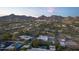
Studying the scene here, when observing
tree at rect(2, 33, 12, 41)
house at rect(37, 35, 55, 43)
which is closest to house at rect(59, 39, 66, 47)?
house at rect(37, 35, 55, 43)

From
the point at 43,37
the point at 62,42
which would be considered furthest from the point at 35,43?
the point at 62,42

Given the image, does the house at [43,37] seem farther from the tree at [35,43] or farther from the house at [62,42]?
the house at [62,42]

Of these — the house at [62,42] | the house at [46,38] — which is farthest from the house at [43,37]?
the house at [62,42]

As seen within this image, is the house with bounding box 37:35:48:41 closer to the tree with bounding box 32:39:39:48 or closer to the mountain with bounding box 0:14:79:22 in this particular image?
the tree with bounding box 32:39:39:48

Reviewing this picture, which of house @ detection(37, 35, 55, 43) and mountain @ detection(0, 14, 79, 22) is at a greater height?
mountain @ detection(0, 14, 79, 22)

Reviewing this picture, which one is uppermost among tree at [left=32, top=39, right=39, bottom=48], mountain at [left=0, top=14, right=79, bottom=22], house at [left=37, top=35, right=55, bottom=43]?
mountain at [left=0, top=14, right=79, bottom=22]

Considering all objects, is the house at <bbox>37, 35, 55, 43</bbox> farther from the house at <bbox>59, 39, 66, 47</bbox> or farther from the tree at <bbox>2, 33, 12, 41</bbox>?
the tree at <bbox>2, 33, 12, 41</bbox>

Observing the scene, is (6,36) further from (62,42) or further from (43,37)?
(62,42)

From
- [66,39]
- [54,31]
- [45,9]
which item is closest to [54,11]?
[45,9]

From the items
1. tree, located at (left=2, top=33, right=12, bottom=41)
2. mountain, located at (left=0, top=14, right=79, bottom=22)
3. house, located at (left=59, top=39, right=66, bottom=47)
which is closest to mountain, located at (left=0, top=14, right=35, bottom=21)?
mountain, located at (left=0, top=14, right=79, bottom=22)
